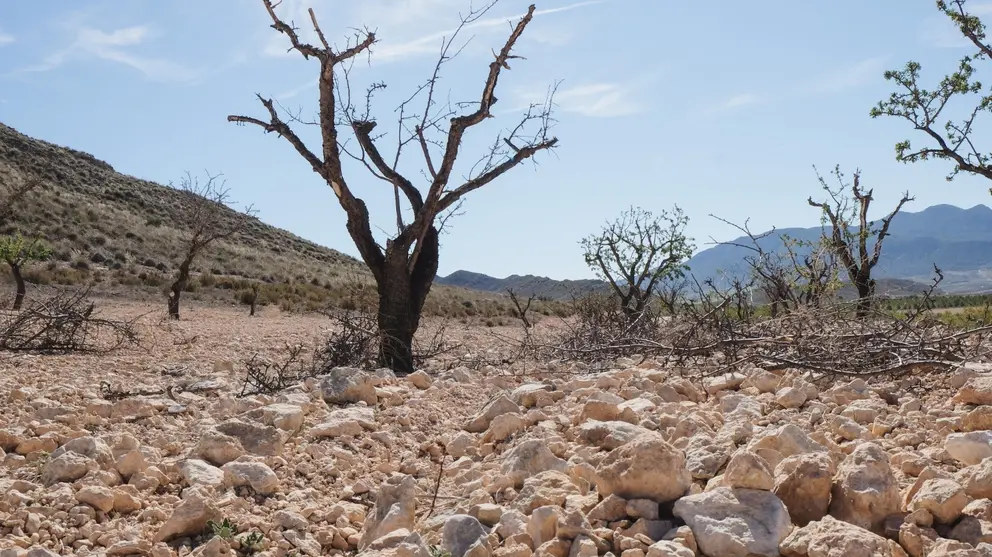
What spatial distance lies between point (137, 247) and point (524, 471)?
32606mm

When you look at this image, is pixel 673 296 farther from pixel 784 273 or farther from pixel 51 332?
pixel 51 332

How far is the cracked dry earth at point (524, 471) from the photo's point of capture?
2.01 m

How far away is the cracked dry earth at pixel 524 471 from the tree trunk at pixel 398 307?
103 inches

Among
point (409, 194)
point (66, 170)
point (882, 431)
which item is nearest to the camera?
point (882, 431)

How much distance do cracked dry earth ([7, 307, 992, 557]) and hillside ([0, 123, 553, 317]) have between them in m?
14.0

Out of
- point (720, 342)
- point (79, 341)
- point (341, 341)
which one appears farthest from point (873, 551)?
point (79, 341)

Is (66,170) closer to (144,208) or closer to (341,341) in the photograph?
(144,208)

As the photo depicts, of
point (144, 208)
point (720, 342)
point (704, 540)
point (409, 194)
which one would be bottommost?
point (704, 540)

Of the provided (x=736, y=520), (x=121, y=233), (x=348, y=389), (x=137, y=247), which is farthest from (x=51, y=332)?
(x=121, y=233)

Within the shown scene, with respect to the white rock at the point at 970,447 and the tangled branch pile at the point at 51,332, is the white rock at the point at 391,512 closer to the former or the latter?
the white rock at the point at 970,447

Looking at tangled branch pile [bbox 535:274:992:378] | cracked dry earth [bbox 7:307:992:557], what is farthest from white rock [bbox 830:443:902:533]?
tangled branch pile [bbox 535:274:992:378]

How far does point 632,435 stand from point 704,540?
0.90m

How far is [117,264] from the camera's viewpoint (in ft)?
91.5

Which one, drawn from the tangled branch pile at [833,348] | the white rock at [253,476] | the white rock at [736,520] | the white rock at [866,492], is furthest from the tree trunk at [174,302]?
the white rock at [866,492]
